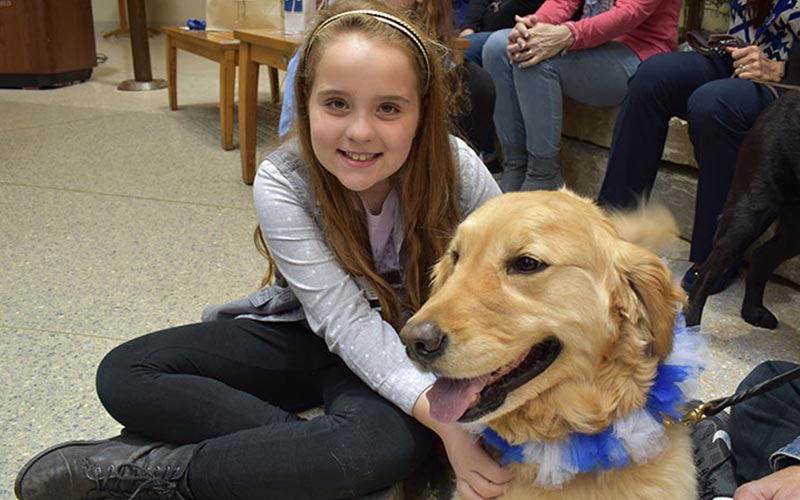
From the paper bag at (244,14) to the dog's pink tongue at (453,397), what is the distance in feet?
11.2

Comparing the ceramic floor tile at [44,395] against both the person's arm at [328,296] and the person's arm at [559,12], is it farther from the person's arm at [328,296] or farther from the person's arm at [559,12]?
the person's arm at [559,12]

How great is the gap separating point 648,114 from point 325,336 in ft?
5.86

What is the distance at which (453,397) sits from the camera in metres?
1.12

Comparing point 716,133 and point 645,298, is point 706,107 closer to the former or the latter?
point 716,133

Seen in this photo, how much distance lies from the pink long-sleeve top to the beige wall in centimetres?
778

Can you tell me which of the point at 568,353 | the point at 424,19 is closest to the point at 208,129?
the point at 424,19

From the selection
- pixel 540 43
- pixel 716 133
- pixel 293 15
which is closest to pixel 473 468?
pixel 716 133

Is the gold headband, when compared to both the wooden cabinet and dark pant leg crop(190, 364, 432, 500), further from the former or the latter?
the wooden cabinet

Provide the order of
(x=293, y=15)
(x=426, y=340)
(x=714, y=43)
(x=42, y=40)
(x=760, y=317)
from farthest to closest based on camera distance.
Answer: (x=42, y=40) < (x=293, y=15) < (x=714, y=43) < (x=760, y=317) < (x=426, y=340)

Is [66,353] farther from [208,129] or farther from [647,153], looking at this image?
[208,129]

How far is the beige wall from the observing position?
30.7 feet

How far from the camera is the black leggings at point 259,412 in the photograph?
139 cm

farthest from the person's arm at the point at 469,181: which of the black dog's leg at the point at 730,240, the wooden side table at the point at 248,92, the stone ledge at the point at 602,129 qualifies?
the wooden side table at the point at 248,92

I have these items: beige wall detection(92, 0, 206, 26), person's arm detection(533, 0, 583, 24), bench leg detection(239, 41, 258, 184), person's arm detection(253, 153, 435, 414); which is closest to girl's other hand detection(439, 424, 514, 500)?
person's arm detection(253, 153, 435, 414)
